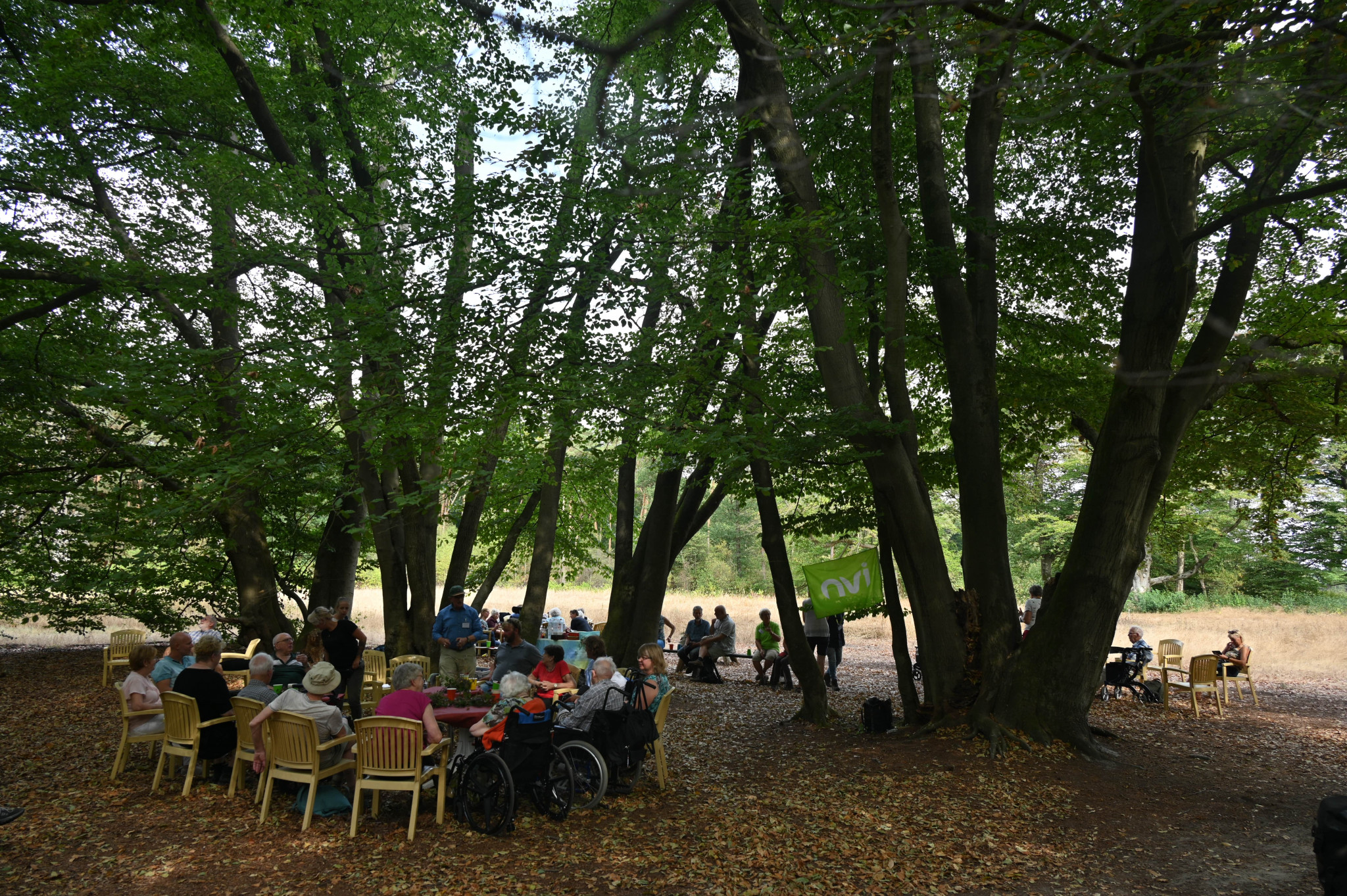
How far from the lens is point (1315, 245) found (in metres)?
9.76

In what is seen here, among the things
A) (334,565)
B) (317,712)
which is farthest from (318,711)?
(334,565)

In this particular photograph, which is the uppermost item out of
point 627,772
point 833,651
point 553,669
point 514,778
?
point 553,669

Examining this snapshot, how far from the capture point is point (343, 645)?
8.27 metres

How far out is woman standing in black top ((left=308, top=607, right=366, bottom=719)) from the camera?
324 inches

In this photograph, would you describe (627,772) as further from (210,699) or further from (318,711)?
(210,699)

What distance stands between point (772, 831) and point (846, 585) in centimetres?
445

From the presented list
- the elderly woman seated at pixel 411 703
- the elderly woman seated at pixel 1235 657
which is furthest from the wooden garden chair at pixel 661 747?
the elderly woman seated at pixel 1235 657

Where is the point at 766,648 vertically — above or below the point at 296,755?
above

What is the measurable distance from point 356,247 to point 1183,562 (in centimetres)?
4052

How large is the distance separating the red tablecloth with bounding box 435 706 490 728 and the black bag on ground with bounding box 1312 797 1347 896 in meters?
5.17

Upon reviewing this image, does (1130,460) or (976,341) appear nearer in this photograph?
(1130,460)

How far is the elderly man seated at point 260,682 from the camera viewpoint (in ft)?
21.7

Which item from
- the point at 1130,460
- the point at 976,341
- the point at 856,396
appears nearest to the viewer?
the point at 1130,460

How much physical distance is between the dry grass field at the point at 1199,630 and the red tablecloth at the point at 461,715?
36.2 feet
